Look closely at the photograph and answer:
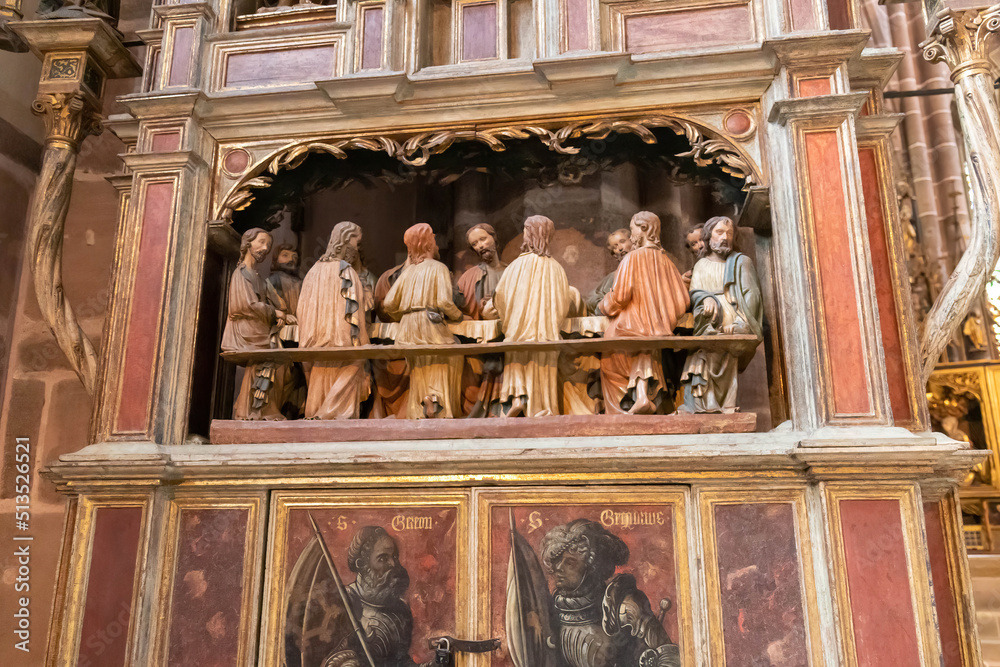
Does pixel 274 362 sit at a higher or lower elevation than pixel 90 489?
higher

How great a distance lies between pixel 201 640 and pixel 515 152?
360cm

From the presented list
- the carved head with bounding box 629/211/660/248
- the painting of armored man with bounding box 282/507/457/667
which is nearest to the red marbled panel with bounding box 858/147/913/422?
the carved head with bounding box 629/211/660/248

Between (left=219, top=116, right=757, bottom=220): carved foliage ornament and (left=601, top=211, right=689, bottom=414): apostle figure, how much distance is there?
696 mm

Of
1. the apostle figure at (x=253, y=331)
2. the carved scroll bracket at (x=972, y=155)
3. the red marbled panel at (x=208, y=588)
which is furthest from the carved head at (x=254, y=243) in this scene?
the carved scroll bracket at (x=972, y=155)

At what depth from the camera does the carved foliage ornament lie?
17.8 ft

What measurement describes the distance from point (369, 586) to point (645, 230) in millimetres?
2651

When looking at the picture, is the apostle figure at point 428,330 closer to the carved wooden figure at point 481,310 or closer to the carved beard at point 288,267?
the carved wooden figure at point 481,310

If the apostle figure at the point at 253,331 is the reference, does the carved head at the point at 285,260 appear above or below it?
above

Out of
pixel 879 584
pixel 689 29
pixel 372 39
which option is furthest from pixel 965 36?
pixel 372 39

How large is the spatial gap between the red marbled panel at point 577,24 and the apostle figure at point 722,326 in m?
1.62

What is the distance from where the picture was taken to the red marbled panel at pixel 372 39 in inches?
228

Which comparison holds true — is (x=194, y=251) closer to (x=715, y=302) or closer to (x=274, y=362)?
(x=274, y=362)

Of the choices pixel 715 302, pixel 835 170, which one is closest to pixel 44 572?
pixel 715 302

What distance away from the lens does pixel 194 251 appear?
5742 millimetres
